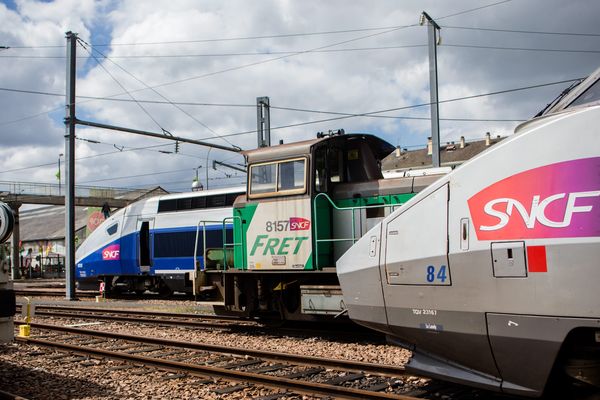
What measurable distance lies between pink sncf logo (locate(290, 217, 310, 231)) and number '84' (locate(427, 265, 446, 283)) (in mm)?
5207

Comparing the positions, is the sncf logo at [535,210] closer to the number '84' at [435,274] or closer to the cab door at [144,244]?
the number '84' at [435,274]

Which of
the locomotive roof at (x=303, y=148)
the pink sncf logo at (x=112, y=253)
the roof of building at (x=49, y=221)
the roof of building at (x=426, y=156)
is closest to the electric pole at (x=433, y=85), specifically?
the locomotive roof at (x=303, y=148)

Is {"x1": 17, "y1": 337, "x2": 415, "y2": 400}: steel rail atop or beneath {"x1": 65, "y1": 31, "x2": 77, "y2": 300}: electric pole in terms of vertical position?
beneath

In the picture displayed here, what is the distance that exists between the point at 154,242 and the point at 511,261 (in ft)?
55.9

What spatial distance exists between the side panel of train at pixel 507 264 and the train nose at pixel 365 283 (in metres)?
0.06

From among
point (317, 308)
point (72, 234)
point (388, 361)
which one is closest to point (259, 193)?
point (317, 308)

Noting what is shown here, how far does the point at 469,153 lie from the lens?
57.7 meters

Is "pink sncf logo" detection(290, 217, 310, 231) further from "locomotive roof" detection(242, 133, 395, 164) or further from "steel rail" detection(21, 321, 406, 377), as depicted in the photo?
"steel rail" detection(21, 321, 406, 377)

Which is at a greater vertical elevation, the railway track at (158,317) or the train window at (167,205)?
the train window at (167,205)

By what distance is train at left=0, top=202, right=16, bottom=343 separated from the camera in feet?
19.5

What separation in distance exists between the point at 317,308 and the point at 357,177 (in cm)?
246

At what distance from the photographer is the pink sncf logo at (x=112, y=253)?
20.4 meters

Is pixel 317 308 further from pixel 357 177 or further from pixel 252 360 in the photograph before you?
pixel 357 177

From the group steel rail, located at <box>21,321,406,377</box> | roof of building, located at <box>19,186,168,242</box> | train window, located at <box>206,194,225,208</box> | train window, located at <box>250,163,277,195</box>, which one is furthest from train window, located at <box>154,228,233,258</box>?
roof of building, located at <box>19,186,168,242</box>
